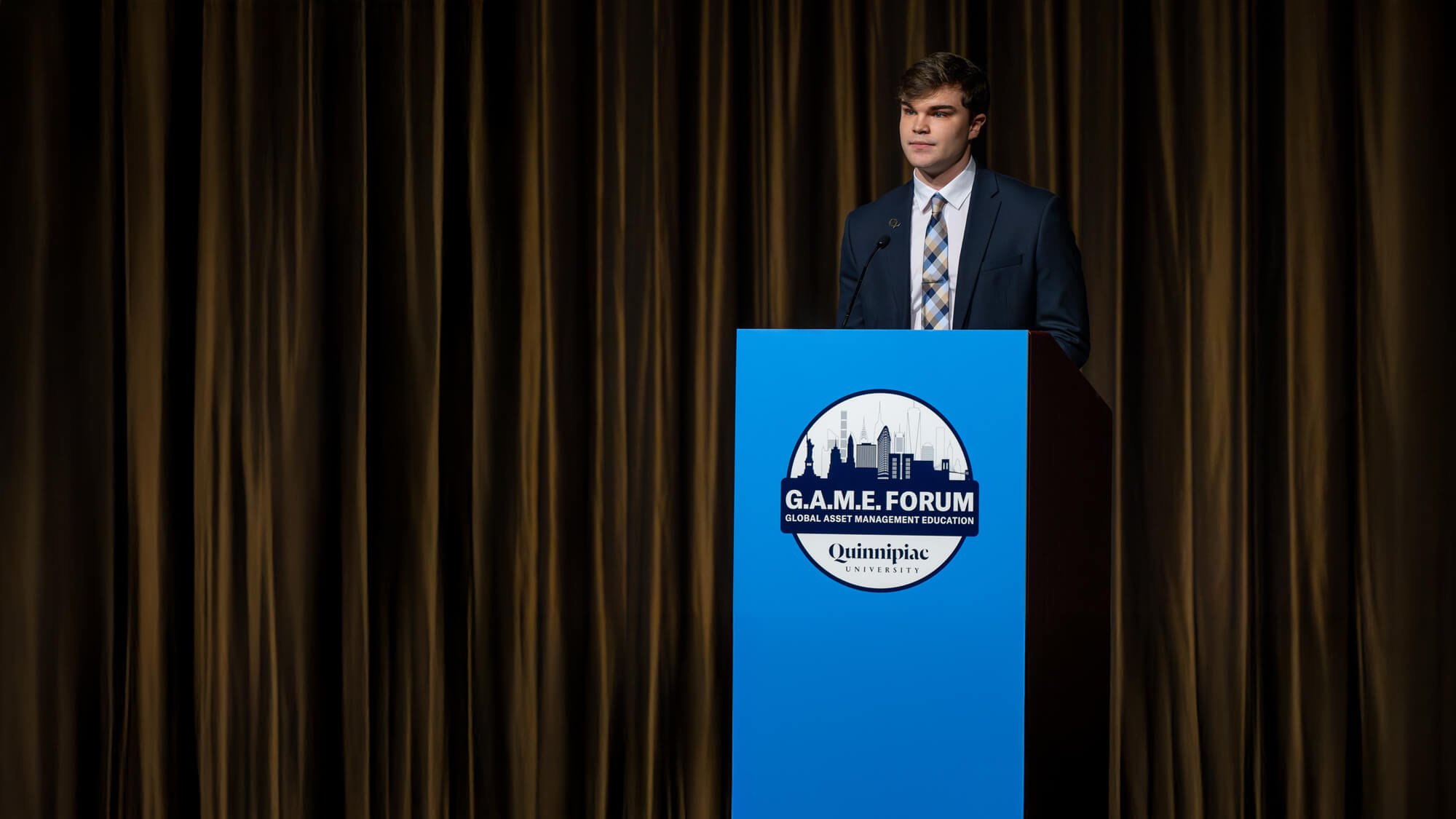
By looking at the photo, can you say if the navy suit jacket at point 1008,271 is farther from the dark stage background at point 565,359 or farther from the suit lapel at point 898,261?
the dark stage background at point 565,359

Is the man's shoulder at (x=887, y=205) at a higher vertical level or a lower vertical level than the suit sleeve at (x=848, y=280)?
higher

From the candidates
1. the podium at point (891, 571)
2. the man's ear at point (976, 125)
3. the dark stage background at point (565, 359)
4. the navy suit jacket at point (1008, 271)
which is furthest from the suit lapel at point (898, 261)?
the dark stage background at point (565, 359)

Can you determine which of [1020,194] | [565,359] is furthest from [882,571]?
[565,359]

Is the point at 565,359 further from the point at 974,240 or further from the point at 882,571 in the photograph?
the point at 882,571

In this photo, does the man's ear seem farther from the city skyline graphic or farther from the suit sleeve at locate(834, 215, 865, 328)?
the city skyline graphic

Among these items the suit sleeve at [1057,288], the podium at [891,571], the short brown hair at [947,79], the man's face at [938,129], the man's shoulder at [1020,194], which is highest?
the short brown hair at [947,79]

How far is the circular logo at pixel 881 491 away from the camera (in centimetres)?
110

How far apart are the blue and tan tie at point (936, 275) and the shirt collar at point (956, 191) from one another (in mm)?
13

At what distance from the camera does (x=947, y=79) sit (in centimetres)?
147
